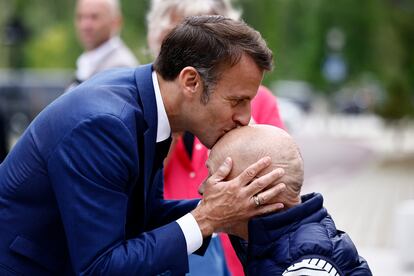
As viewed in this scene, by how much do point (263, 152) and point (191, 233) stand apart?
0.33 meters

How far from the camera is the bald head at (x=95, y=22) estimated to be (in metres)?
5.98

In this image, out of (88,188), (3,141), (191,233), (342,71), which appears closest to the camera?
(88,188)

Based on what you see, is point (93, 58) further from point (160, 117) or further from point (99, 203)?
point (99, 203)

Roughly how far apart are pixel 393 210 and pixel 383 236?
283 centimetres

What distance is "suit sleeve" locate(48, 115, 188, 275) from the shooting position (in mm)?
2488

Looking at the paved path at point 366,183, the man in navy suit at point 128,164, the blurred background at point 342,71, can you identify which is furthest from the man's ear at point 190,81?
the blurred background at point 342,71

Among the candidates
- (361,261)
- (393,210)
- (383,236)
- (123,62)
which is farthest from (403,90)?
(361,261)

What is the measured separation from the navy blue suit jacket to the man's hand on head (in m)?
0.10

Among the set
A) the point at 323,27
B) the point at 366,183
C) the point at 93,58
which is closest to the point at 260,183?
the point at 93,58

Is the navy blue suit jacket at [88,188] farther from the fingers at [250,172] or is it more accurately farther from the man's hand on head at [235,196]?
the fingers at [250,172]

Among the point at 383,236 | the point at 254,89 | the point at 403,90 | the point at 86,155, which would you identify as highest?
the point at 403,90

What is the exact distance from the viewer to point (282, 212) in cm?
268

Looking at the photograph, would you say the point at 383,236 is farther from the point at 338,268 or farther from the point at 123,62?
the point at 338,268

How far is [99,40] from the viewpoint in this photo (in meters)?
Result: 5.98
